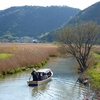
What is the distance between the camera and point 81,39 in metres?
41.4

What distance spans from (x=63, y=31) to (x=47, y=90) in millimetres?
15443

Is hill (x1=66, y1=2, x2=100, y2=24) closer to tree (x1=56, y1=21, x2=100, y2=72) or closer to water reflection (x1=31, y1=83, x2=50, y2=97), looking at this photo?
tree (x1=56, y1=21, x2=100, y2=72)

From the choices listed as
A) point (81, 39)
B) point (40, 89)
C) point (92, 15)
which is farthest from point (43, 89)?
point (92, 15)

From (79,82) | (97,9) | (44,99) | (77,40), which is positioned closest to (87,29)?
(77,40)

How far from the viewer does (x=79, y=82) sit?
33.0 meters

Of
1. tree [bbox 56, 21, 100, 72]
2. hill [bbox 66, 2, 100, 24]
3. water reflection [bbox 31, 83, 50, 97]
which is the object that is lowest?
water reflection [bbox 31, 83, 50, 97]

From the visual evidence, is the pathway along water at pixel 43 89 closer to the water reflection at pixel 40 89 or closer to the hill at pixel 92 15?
the water reflection at pixel 40 89

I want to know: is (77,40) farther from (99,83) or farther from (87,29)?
(99,83)

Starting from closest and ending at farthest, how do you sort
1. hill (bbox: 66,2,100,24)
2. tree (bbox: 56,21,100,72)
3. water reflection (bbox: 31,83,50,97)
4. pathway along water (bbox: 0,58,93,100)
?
1. pathway along water (bbox: 0,58,93,100)
2. water reflection (bbox: 31,83,50,97)
3. tree (bbox: 56,21,100,72)
4. hill (bbox: 66,2,100,24)

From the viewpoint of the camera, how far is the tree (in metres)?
41.3

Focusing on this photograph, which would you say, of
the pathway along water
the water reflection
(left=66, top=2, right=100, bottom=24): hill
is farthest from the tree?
(left=66, top=2, right=100, bottom=24): hill

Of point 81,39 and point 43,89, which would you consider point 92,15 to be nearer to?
point 81,39

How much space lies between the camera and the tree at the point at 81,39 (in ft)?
135

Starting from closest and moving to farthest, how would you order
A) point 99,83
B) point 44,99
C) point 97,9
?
point 44,99, point 99,83, point 97,9
